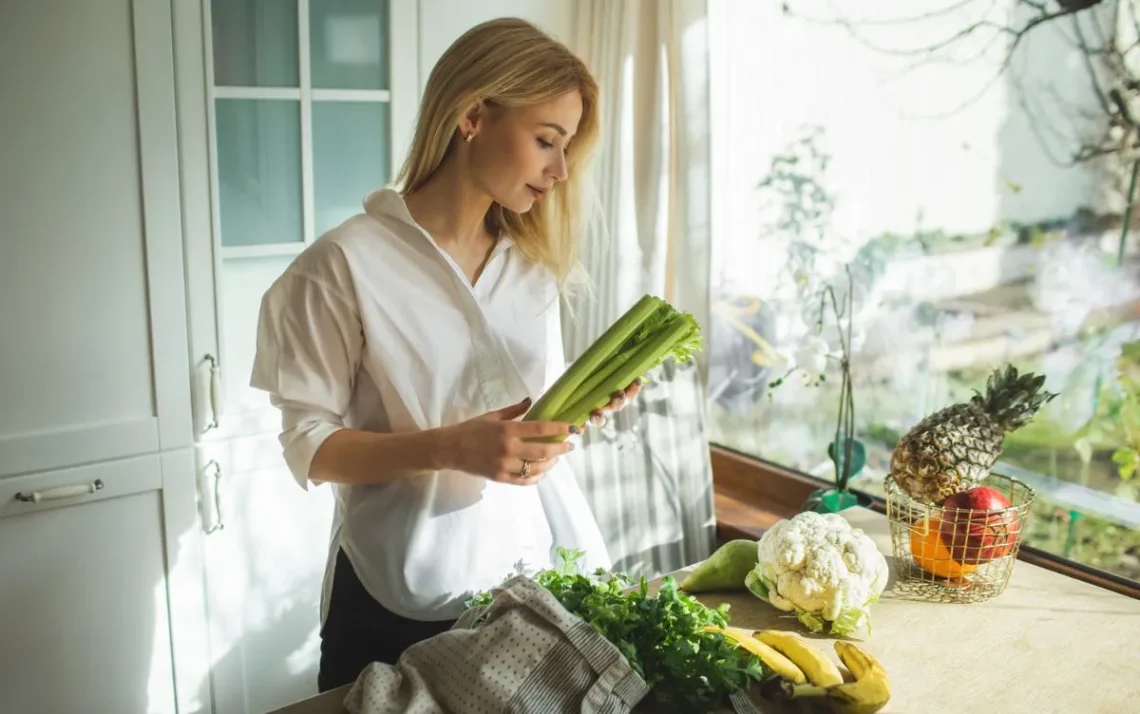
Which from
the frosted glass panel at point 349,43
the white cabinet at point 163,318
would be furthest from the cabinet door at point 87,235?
the frosted glass panel at point 349,43

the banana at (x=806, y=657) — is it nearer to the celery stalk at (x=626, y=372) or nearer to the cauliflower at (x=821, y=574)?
the cauliflower at (x=821, y=574)

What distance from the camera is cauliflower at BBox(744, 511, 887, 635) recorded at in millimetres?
1396

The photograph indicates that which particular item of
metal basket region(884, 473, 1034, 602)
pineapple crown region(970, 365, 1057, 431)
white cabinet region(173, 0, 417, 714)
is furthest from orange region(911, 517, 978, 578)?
white cabinet region(173, 0, 417, 714)

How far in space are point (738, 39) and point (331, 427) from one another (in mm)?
1823

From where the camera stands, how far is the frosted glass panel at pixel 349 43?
238 cm

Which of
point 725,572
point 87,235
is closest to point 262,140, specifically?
point 87,235

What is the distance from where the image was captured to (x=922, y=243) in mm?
2414

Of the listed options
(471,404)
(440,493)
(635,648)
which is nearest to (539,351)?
(471,404)

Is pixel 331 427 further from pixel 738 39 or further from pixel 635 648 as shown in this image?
pixel 738 39

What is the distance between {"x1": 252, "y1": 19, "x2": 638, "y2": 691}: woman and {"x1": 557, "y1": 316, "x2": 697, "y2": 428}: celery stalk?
30 mm

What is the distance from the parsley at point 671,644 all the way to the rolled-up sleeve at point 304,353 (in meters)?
0.44

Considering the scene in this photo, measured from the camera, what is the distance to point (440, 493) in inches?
58.0

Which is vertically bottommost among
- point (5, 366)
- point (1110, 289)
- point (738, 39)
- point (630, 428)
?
point (630, 428)

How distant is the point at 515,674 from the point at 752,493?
1.87m
